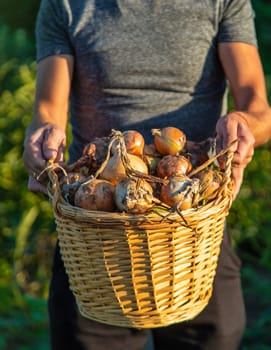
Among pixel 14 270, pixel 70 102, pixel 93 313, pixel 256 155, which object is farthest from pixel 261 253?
pixel 93 313

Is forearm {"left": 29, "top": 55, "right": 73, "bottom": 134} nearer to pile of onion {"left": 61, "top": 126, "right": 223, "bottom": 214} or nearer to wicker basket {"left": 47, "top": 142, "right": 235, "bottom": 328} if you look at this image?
pile of onion {"left": 61, "top": 126, "right": 223, "bottom": 214}

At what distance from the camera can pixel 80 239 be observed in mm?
1884

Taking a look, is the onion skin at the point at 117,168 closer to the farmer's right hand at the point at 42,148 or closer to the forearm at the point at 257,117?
the farmer's right hand at the point at 42,148

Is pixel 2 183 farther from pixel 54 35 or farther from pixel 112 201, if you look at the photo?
pixel 112 201

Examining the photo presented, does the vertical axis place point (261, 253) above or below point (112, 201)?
below

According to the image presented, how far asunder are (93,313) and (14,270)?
185cm

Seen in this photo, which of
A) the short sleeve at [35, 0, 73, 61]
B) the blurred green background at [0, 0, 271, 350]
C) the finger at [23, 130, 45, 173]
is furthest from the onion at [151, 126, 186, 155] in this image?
the blurred green background at [0, 0, 271, 350]

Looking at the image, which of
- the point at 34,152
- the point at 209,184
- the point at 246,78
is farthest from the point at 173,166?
the point at 246,78

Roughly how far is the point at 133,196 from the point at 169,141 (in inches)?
10.5

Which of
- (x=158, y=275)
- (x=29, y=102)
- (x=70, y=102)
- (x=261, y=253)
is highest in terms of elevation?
(x=70, y=102)

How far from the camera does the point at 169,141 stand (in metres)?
1.97

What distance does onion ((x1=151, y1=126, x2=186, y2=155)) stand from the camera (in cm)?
197

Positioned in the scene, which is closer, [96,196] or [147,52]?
[96,196]

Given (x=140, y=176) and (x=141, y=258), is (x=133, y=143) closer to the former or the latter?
(x=140, y=176)
